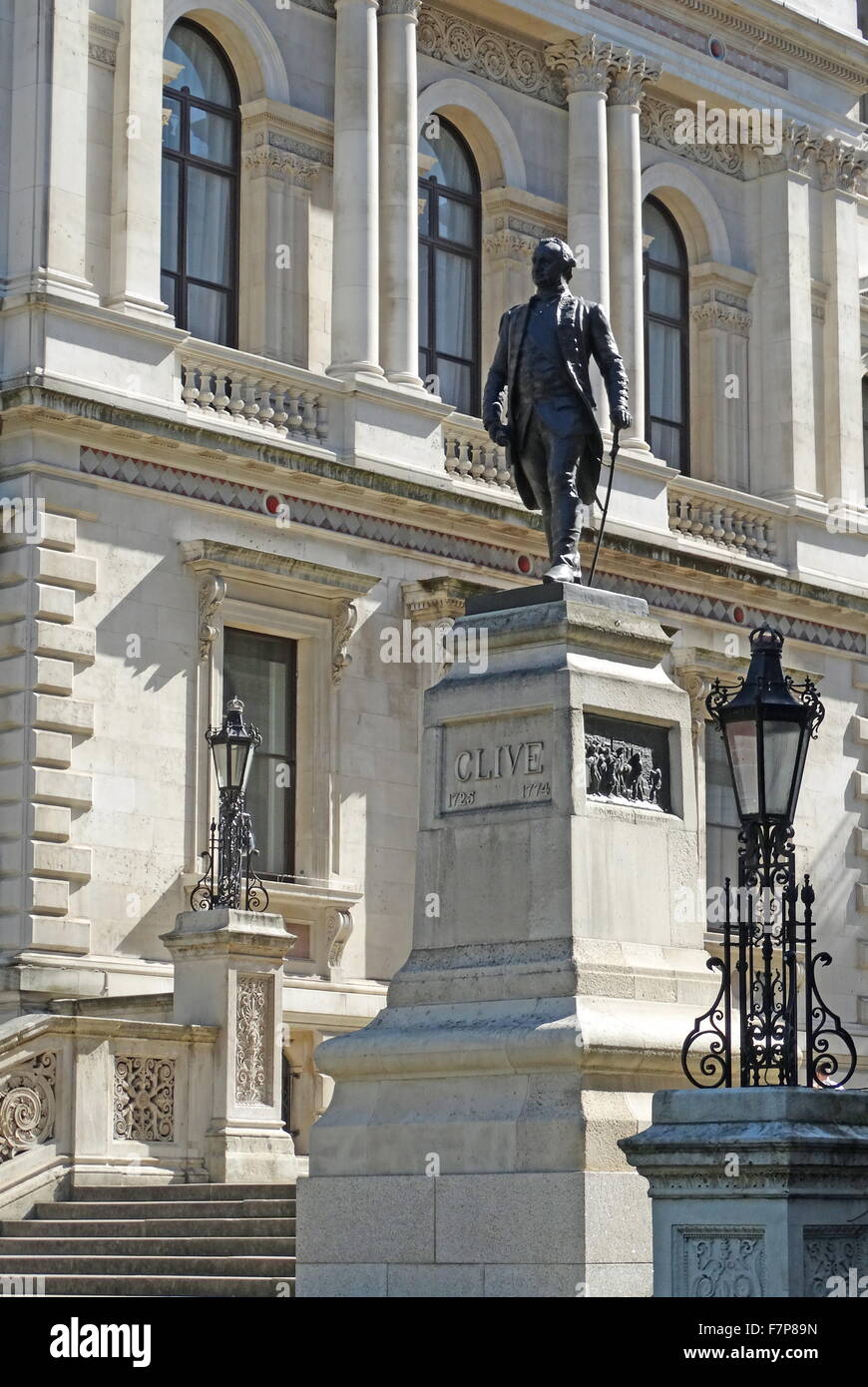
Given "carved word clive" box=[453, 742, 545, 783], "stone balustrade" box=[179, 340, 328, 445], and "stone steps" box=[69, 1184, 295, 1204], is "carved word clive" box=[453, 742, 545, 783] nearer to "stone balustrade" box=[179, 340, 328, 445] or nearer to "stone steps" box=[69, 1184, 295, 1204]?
"stone steps" box=[69, 1184, 295, 1204]

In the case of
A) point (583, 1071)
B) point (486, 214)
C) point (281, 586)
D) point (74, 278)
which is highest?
point (486, 214)

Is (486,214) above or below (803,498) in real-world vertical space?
above

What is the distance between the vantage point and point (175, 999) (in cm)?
2258

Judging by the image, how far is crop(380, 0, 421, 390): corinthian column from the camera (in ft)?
102

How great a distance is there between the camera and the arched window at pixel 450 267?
3272 centimetres

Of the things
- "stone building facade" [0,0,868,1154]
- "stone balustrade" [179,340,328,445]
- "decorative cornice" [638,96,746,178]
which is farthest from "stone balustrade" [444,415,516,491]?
"decorative cornice" [638,96,746,178]

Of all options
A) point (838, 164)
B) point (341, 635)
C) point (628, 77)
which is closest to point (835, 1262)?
point (341, 635)

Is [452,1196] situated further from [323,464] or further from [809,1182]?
[323,464]

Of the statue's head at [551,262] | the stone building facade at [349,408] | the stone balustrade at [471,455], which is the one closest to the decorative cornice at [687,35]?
the stone building facade at [349,408]

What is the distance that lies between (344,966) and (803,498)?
35.5 feet

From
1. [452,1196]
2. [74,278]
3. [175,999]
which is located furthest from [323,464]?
[452,1196]

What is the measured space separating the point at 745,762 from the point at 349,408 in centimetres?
1627

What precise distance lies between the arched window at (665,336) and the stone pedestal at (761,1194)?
23910 mm

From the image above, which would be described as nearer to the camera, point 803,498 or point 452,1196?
point 452,1196
